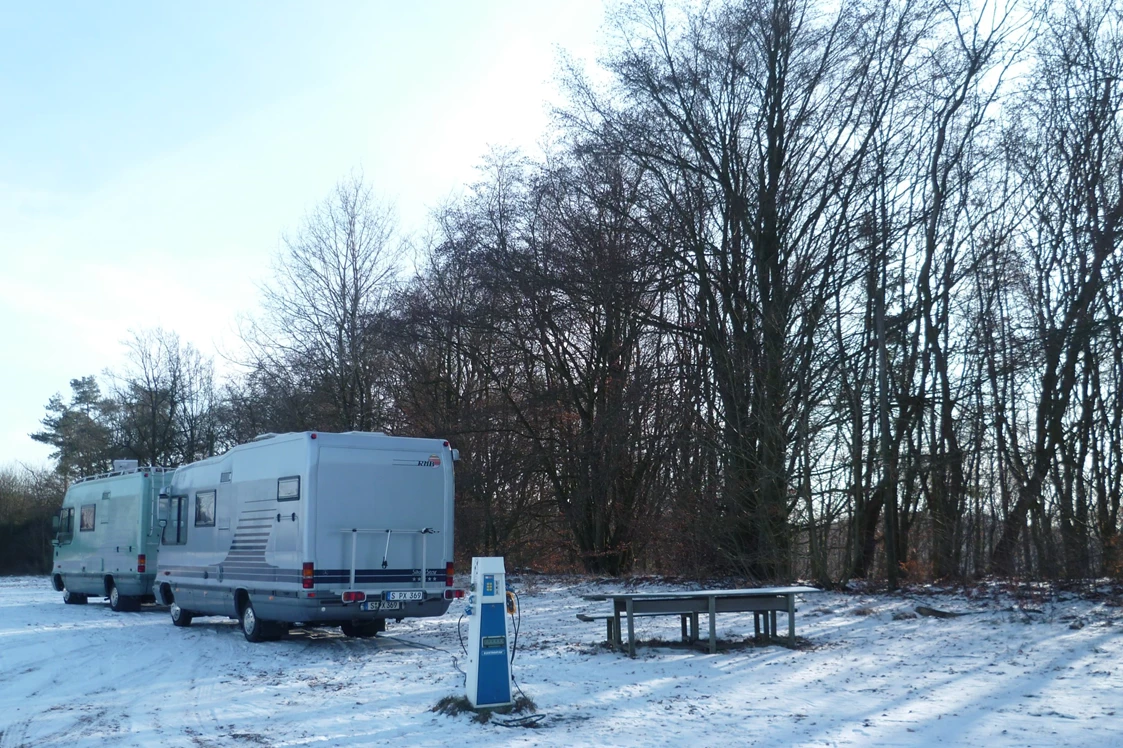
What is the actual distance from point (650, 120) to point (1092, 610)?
41.3 ft

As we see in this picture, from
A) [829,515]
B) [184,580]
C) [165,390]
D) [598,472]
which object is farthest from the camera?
[165,390]

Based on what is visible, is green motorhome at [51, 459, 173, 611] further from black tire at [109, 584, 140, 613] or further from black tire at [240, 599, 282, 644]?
black tire at [240, 599, 282, 644]

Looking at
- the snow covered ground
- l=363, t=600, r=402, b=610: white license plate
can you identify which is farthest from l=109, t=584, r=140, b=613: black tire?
l=363, t=600, r=402, b=610: white license plate

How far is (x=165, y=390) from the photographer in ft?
174

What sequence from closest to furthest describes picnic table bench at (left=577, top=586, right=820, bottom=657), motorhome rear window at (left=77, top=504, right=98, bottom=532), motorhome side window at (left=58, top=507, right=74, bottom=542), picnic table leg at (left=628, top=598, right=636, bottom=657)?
picnic table leg at (left=628, top=598, right=636, bottom=657) → picnic table bench at (left=577, top=586, right=820, bottom=657) → motorhome rear window at (left=77, top=504, right=98, bottom=532) → motorhome side window at (left=58, top=507, right=74, bottom=542)

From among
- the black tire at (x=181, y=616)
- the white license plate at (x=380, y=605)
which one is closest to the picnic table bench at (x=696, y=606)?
the white license plate at (x=380, y=605)

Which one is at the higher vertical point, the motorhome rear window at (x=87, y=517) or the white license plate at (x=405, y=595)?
the motorhome rear window at (x=87, y=517)

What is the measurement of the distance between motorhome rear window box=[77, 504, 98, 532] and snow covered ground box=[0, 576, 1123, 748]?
7.94 m

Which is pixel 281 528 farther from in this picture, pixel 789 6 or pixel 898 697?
pixel 789 6

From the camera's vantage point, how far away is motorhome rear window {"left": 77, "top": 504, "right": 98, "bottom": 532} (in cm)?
2492

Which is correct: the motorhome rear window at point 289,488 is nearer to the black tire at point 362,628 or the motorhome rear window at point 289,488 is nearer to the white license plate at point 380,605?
the white license plate at point 380,605

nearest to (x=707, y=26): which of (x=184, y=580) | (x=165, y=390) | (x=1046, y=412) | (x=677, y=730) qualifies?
(x=1046, y=412)

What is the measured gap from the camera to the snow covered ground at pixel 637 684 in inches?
327

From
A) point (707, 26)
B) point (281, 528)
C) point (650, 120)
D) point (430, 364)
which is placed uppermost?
point (707, 26)
